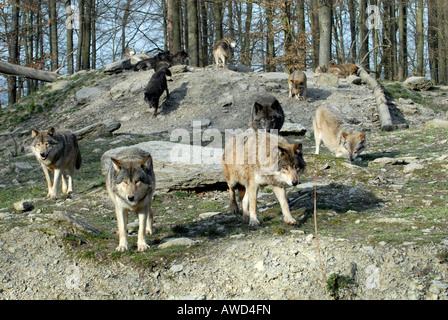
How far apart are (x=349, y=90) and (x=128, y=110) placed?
32.5ft

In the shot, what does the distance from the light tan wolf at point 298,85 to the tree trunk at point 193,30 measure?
6.54m

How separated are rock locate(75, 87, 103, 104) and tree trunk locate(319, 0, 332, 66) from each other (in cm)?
1217

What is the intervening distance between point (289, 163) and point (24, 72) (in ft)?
64.8

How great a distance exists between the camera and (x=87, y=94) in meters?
21.2

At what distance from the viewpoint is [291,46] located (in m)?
28.3

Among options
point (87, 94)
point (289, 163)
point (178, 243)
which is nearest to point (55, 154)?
point (178, 243)

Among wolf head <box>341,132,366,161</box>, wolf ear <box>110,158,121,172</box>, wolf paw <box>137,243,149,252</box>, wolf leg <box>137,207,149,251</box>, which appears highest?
wolf head <box>341,132,366,161</box>

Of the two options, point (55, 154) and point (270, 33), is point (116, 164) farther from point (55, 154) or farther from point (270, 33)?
point (270, 33)

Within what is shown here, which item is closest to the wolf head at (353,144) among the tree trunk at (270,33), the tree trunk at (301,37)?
the tree trunk at (270,33)

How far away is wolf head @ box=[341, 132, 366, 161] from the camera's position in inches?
420

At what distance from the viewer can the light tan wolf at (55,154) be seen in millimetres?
9414

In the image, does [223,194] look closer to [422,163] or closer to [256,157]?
[256,157]

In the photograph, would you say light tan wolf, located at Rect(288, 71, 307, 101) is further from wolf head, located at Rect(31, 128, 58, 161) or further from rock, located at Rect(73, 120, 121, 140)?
wolf head, located at Rect(31, 128, 58, 161)

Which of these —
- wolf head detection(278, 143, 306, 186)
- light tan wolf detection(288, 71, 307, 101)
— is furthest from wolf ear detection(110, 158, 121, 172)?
light tan wolf detection(288, 71, 307, 101)
